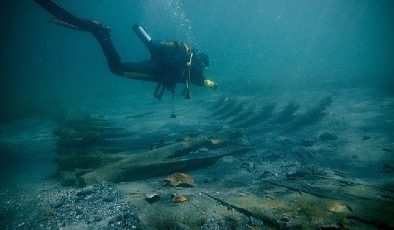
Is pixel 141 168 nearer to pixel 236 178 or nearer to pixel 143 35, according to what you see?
pixel 236 178

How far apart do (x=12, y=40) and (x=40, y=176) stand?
7737cm

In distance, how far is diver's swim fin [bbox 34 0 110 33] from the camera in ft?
25.0

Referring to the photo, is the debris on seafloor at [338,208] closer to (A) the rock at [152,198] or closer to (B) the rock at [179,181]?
(B) the rock at [179,181]

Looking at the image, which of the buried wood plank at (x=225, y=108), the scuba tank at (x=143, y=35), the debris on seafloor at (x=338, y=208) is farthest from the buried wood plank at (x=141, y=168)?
the buried wood plank at (x=225, y=108)

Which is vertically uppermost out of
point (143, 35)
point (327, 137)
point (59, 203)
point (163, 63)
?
point (143, 35)

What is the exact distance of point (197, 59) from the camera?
994cm

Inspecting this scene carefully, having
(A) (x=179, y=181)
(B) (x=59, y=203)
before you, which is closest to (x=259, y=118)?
(A) (x=179, y=181)

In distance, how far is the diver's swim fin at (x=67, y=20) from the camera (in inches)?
300

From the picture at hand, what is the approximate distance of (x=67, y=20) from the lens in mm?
8102

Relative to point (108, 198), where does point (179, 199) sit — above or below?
above

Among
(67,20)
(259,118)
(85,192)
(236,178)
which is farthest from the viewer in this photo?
(259,118)

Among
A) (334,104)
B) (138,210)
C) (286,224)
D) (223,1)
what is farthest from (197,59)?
(223,1)

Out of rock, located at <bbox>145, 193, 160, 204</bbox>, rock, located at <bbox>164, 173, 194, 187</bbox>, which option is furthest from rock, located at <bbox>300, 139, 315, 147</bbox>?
rock, located at <bbox>145, 193, 160, 204</bbox>

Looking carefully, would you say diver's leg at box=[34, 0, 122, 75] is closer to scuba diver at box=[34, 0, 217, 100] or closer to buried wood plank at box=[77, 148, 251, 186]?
scuba diver at box=[34, 0, 217, 100]
